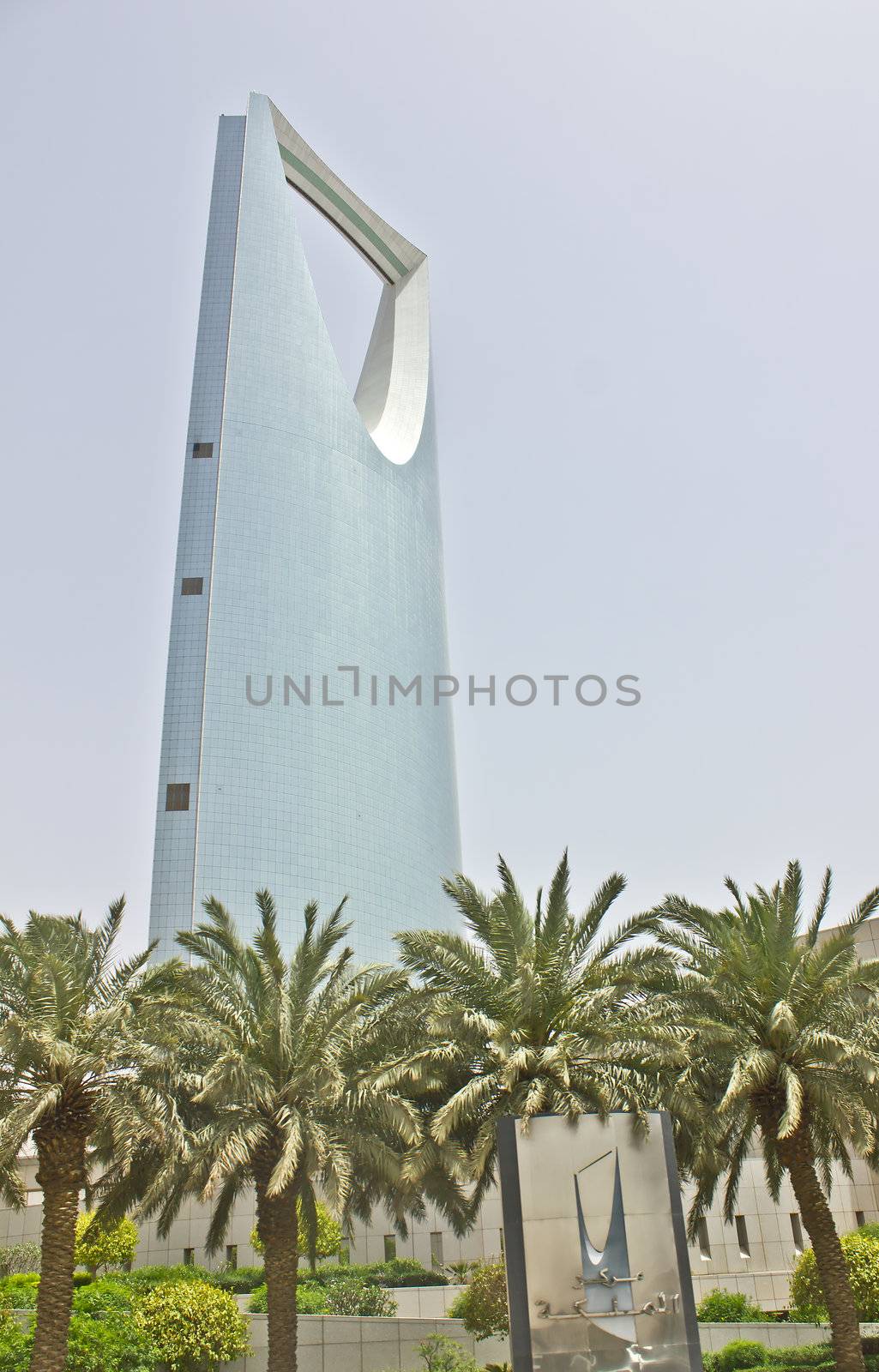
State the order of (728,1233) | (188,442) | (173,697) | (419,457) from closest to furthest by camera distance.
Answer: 1. (728,1233)
2. (173,697)
3. (188,442)
4. (419,457)

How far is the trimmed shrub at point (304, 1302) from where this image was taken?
2720cm

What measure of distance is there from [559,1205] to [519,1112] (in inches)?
72.0

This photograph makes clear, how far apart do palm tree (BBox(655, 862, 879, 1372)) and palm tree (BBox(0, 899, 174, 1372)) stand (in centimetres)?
1014

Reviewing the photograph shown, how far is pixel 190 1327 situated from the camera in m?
23.7

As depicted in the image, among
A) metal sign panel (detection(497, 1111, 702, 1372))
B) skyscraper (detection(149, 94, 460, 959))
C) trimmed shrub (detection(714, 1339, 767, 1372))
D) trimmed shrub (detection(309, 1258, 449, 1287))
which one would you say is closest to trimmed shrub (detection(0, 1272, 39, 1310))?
trimmed shrub (detection(309, 1258, 449, 1287))

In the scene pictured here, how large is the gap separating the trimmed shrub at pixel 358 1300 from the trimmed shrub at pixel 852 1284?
990 cm

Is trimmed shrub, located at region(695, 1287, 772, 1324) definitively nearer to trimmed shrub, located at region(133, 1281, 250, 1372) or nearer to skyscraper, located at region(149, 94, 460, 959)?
trimmed shrub, located at region(133, 1281, 250, 1372)

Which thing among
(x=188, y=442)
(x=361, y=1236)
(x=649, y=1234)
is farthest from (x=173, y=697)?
(x=649, y=1234)

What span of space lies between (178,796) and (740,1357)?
116ft

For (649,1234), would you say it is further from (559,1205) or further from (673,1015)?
(673,1015)

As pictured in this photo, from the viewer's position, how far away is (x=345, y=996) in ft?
78.7

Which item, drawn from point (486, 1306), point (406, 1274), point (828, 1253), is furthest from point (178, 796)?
point (828, 1253)

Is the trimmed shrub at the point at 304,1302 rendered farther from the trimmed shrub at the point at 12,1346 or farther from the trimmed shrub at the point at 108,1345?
the trimmed shrub at the point at 12,1346

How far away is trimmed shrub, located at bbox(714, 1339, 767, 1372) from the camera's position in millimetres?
26031
